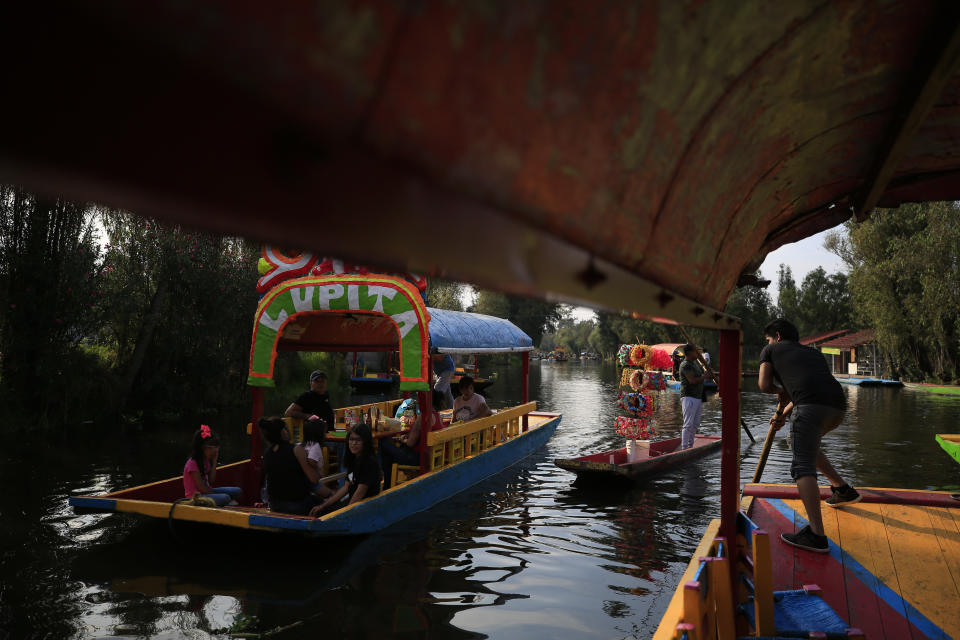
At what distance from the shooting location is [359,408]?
11289 millimetres

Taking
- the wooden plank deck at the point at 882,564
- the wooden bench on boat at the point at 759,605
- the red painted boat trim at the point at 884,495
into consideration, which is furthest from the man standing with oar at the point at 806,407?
the wooden bench on boat at the point at 759,605

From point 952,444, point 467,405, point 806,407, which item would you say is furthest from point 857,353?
point 806,407

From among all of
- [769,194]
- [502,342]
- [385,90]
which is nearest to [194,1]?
[385,90]

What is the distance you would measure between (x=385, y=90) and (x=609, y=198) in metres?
0.83

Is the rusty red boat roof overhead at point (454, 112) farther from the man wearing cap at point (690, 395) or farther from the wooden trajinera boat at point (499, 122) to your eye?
the man wearing cap at point (690, 395)

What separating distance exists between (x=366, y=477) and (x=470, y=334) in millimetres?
3770

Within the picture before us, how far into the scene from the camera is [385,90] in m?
0.78

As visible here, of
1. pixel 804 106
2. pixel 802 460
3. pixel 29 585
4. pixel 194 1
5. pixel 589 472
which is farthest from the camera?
pixel 589 472

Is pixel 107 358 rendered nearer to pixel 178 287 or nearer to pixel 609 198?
pixel 178 287

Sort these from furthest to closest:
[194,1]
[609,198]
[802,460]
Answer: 1. [802,460]
2. [609,198]
3. [194,1]

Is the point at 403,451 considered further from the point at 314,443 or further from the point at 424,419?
the point at 314,443

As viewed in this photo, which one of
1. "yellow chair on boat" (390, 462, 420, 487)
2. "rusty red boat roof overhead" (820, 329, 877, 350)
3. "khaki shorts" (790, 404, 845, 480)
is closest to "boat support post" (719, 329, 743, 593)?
"khaki shorts" (790, 404, 845, 480)

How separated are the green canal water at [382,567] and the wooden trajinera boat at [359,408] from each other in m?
0.39

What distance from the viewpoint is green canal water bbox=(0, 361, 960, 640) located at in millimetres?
5535
